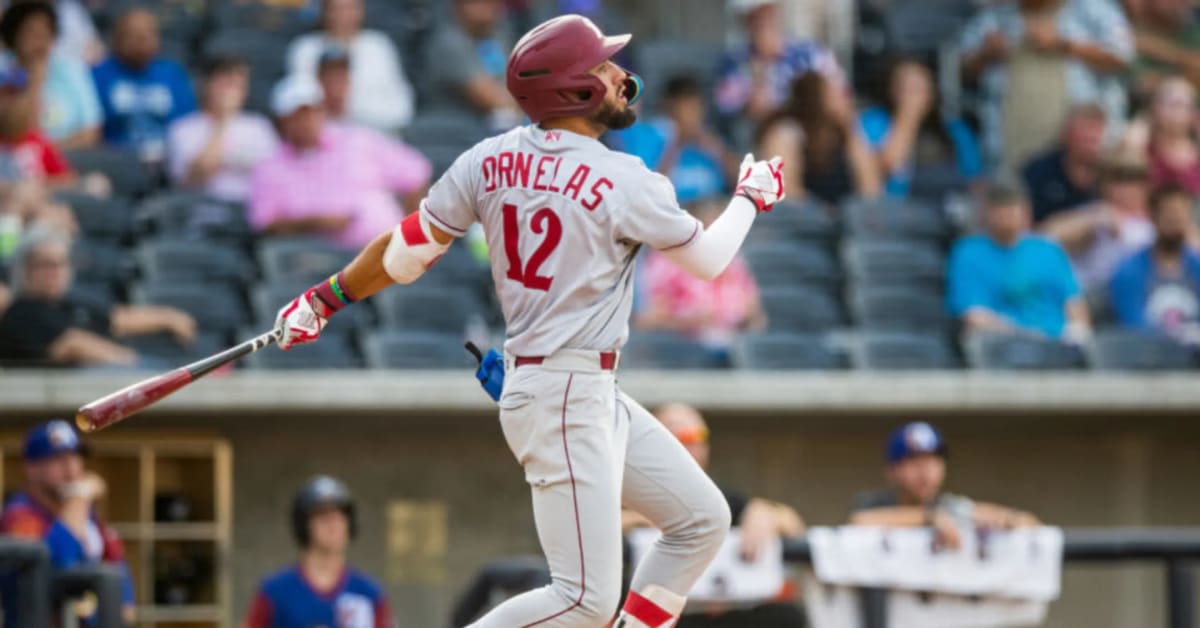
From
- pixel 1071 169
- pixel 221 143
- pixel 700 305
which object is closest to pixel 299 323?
pixel 700 305

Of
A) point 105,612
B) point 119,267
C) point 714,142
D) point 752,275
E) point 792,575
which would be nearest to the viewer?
point 105,612

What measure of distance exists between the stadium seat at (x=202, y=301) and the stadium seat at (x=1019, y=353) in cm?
317

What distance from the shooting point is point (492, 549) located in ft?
29.3

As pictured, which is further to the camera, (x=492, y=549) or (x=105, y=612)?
(x=492, y=549)

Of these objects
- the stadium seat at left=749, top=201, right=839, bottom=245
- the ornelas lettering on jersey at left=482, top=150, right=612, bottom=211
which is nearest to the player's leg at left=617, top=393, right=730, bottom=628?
the ornelas lettering on jersey at left=482, top=150, right=612, bottom=211

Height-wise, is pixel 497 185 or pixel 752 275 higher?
pixel 752 275

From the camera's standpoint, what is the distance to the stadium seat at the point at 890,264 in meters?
9.52

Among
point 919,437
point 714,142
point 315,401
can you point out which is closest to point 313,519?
point 315,401

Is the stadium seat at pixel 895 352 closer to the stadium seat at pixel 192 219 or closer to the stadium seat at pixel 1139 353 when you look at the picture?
the stadium seat at pixel 1139 353

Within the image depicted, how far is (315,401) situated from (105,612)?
2.25 meters

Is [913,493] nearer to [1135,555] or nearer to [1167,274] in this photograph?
[1135,555]

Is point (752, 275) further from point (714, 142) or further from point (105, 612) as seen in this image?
point (105, 612)

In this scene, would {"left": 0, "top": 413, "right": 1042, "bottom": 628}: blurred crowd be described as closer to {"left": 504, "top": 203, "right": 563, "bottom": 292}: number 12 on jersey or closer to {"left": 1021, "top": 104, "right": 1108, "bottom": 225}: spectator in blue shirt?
{"left": 504, "top": 203, "right": 563, "bottom": 292}: number 12 on jersey

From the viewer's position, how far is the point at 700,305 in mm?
8961
